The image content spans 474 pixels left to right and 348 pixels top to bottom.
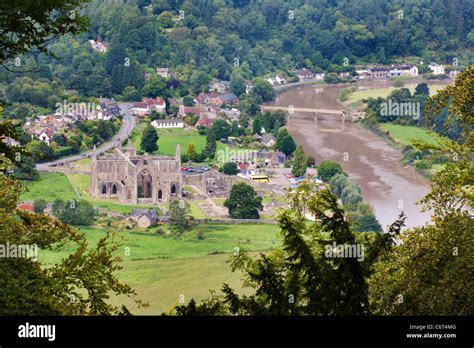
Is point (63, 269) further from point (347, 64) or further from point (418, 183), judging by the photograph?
point (347, 64)

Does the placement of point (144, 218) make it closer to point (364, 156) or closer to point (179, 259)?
point (179, 259)

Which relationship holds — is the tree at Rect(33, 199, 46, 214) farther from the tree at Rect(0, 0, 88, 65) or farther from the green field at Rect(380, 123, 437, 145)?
the tree at Rect(0, 0, 88, 65)

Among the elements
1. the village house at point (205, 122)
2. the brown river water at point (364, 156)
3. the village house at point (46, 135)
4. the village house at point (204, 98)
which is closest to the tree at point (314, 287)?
the brown river water at point (364, 156)

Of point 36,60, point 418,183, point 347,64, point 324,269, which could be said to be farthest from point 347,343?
point 347,64

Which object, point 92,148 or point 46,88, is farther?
point 46,88

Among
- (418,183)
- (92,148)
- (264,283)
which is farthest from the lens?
(92,148)

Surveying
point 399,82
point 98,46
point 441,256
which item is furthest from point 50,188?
point 399,82

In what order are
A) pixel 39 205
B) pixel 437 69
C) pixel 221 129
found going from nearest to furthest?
pixel 39 205, pixel 221 129, pixel 437 69
